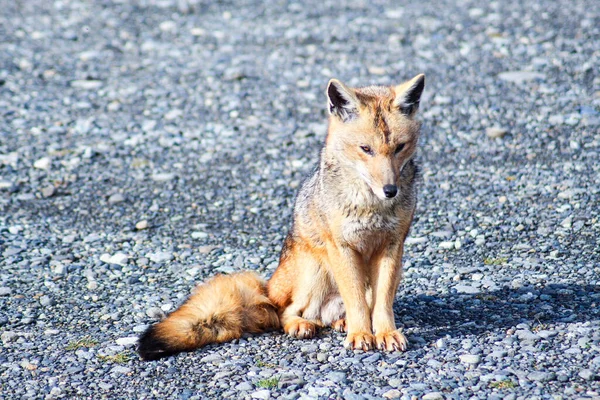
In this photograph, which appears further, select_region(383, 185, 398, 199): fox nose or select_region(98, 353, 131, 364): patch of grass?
select_region(98, 353, 131, 364): patch of grass

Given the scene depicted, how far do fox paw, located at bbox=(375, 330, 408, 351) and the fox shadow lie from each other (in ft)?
0.80

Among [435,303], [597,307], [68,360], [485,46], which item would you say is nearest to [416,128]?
[435,303]

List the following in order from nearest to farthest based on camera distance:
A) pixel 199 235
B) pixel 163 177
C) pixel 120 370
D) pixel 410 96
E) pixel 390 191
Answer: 1. pixel 390 191
2. pixel 120 370
3. pixel 410 96
4. pixel 199 235
5. pixel 163 177

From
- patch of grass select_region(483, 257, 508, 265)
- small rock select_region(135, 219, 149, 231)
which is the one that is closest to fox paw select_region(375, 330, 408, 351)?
patch of grass select_region(483, 257, 508, 265)

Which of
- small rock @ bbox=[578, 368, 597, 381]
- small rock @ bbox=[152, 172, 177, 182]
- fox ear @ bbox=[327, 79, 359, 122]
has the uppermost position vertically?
fox ear @ bbox=[327, 79, 359, 122]

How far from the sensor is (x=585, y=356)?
4832 millimetres

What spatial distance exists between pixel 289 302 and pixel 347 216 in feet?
2.84

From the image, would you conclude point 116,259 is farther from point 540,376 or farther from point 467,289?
point 540,376

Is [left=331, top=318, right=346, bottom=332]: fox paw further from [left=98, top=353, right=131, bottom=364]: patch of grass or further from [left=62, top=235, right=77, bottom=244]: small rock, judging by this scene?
[left=62, top=235, right=77, bottom=244]: small rock

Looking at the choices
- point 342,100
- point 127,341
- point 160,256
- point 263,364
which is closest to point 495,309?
point 263,364

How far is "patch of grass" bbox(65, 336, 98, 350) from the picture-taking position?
537cm

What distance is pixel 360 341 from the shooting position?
514 centimetres

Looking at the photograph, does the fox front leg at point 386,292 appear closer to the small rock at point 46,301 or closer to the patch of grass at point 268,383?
the patch of grass at point 268,383

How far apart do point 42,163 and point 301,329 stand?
16.9ft
